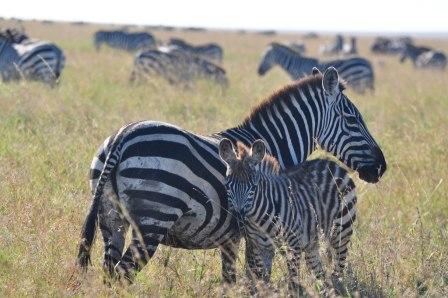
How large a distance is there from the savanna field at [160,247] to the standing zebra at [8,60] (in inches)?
49.2

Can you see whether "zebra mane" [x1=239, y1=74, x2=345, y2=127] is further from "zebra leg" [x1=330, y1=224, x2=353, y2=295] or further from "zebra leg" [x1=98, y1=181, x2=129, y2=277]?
"zebra leg" [x1=98, y1=181, x2=129, y2=277]

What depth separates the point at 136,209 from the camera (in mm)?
4703

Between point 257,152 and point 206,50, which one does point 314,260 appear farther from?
point 206,50

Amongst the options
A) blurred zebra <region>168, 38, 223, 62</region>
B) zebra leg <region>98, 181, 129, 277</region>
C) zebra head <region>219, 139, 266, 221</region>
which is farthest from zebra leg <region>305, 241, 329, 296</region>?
blurred zebra <region>168, 38, 223, 62</region>

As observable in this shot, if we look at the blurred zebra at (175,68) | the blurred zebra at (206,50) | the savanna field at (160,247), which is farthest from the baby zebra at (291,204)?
the blurred zebra at (206,50)

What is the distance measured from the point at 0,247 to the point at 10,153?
3.02 meters

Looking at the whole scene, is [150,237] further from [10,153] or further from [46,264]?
[10,153]

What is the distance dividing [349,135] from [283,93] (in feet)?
2.17

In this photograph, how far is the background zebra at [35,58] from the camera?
15934 millimetres

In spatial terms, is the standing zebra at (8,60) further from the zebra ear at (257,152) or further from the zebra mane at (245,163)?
the zebra ear at (257,152)

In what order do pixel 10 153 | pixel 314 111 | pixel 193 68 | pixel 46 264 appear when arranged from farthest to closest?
pixel 193 68 → pixel 10 153 → pixel 314 111 → pixel 46 264

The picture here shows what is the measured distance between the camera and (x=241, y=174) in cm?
462

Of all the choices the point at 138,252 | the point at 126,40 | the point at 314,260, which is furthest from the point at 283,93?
the point at 126,40

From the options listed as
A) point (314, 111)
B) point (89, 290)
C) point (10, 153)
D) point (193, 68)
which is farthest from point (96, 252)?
point (193, 68)
